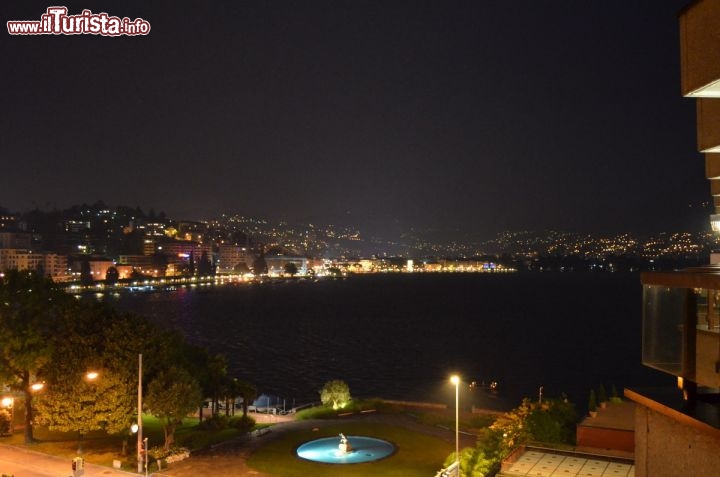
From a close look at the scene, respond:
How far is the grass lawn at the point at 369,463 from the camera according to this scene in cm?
1934

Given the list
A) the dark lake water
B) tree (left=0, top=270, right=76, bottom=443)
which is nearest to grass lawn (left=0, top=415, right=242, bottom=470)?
tree (left=0, top=270, right=76, bottom=443)

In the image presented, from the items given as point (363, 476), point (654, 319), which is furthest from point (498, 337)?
point (654, 319)

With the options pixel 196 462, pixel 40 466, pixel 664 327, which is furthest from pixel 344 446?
pixel 664 327

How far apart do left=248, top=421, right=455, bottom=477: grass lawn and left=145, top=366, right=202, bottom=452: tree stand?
2.52 meters

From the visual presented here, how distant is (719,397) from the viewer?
6.91 meters

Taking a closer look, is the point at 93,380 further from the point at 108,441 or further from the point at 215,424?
the point at 215,424

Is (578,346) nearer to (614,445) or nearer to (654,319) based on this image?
(614,445)

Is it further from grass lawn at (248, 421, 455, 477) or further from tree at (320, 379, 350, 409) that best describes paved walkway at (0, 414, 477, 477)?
tree at (320, 379, 350, 409)

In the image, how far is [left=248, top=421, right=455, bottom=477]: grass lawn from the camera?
19.3m

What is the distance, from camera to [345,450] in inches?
850

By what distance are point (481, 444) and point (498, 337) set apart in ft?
184

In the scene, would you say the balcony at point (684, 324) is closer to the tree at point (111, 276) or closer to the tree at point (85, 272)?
the tree at point (85, 272)

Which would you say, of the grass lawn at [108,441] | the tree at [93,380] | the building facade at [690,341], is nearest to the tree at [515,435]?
the grass lawn at [108,441]

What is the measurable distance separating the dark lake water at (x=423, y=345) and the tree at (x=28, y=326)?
754 inches
